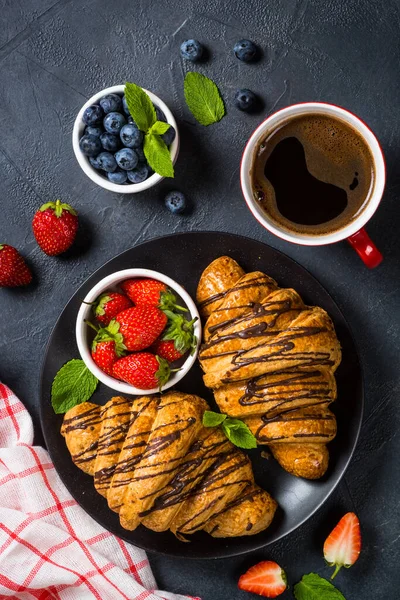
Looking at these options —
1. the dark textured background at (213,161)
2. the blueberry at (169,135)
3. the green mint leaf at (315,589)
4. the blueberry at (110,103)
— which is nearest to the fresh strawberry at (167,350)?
the dark textured background at (213,161)

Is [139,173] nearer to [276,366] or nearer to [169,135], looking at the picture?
[169,135]

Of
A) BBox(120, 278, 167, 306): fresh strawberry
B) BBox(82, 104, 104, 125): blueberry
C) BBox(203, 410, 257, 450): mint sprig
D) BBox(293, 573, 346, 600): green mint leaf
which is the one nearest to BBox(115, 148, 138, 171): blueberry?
BBox(82, 104, 104, 125): blueberry

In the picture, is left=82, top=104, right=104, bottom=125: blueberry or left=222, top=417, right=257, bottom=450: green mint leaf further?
left=82, top=104, right=104, bottom=125: blueberry

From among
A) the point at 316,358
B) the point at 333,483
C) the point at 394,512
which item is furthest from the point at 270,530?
the point at 316,358

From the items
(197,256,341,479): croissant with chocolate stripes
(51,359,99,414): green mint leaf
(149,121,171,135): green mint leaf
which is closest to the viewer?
(197,256,341,479): croissant with chocolate stripes

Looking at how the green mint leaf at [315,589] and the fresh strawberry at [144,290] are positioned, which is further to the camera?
the green mint leaf at [315,589]

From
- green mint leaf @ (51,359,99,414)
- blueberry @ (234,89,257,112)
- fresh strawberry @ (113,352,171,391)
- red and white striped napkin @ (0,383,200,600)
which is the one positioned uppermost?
blueberry @ (234,89,257,112)

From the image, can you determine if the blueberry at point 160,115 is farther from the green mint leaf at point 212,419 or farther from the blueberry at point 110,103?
the green mint leaf at point 212,419

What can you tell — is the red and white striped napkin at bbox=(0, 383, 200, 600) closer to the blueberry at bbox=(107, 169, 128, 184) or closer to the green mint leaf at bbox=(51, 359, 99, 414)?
the green mint leaf at bbox=(51, 359, 99, 414)

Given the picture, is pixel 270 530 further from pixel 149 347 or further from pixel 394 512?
pixel 149 347
